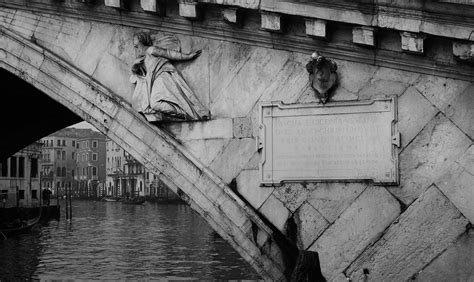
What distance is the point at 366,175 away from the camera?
770 cm

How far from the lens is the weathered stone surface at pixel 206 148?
8438 mm

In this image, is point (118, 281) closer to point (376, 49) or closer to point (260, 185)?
point (260, 185)

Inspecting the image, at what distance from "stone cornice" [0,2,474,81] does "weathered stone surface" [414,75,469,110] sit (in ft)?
0.18

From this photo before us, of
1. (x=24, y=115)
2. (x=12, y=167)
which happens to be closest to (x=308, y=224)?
(x=24, y=115)

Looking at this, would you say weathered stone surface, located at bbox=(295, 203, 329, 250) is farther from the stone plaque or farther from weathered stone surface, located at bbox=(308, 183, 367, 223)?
the stone plaque

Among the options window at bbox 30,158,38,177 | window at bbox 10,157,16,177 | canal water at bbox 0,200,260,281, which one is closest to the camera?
canal water at bbox 0,200,260,281

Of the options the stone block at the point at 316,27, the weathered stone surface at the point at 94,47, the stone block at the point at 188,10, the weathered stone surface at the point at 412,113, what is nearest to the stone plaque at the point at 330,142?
the weathered stone surface at the point at 412,113

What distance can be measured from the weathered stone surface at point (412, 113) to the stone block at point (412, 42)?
Answer: 1.40ft

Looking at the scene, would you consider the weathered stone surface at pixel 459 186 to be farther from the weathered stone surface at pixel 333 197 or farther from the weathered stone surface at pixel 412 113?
the weathered stone surface at pixel 333 197

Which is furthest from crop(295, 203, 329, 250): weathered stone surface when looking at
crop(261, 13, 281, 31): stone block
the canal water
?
the canal water

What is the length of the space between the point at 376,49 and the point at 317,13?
2.23ft

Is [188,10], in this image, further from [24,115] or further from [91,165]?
[91,165]

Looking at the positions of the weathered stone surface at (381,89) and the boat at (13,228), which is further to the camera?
the boat at (13,228)

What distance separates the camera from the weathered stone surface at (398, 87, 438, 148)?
24.5 ft
